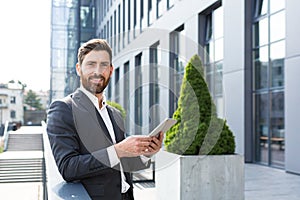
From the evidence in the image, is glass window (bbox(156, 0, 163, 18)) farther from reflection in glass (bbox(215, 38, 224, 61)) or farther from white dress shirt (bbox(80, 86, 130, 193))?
white dress shirt (bbox(80, 86, 130, 193))

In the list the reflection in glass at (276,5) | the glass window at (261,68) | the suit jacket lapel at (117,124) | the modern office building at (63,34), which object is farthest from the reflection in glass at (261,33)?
the modern office building at (63,34)

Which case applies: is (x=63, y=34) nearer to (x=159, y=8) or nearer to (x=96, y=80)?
(x=159, y=8)

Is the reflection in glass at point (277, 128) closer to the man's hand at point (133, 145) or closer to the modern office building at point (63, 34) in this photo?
the man's hand at point (133, 145)

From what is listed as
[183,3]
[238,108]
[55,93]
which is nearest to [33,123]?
[55,93]

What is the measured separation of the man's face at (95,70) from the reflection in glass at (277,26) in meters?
9.26

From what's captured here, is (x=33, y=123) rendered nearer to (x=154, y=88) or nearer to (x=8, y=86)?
(x=8, y=86)

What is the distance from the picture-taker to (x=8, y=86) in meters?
63.9

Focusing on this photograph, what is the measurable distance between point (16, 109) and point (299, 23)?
58.3 meters

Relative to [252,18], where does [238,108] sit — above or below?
below

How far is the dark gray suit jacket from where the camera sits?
4.89ft

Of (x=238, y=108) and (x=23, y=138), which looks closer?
(x=238, y=108)

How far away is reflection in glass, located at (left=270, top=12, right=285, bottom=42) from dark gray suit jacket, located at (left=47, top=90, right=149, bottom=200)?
367 inches

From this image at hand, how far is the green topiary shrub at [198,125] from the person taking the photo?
5289mm

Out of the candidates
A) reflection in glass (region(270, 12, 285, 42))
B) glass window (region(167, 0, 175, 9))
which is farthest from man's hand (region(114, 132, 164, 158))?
glass window (region(167, 0, 175, 9))
